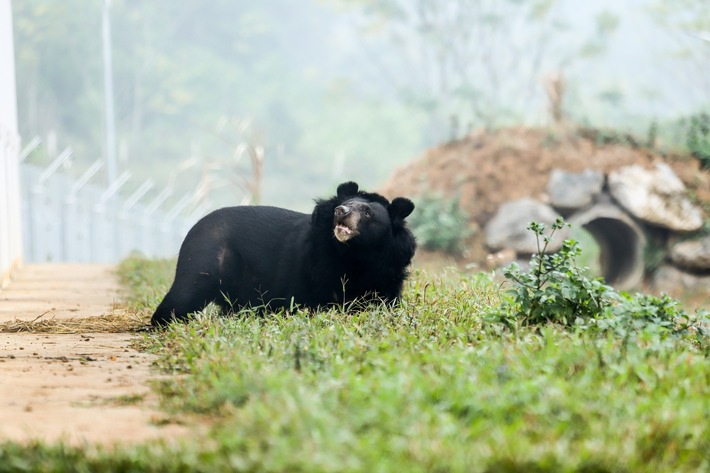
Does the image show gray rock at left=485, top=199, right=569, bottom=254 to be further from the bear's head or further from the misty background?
the misty background

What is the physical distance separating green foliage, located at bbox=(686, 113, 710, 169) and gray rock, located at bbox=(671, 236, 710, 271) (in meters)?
1.16

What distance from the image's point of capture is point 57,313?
19.0 feet

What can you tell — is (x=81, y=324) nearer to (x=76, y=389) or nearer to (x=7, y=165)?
(x=76, y=389)

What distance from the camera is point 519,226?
12.3 m

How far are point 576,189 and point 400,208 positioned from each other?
7840mm

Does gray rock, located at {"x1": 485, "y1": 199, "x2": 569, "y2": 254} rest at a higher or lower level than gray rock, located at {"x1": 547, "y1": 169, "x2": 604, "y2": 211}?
lower

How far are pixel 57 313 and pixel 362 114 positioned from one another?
3811cm

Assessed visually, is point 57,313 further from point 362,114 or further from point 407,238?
point 362,114

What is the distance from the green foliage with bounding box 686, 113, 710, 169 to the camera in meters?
12.7

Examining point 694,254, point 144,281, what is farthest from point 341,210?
point 694,254

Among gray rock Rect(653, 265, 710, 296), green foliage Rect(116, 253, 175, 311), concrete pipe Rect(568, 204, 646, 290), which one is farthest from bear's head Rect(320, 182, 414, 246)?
gray rock Rect(653, 265, 710, 296)

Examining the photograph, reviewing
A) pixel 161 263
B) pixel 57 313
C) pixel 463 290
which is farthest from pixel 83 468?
pixel 161 263

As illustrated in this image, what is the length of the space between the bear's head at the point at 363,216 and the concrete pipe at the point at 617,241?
7670 mm

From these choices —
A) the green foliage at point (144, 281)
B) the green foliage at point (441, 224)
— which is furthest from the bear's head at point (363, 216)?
the green foliage at point (441, 224)
